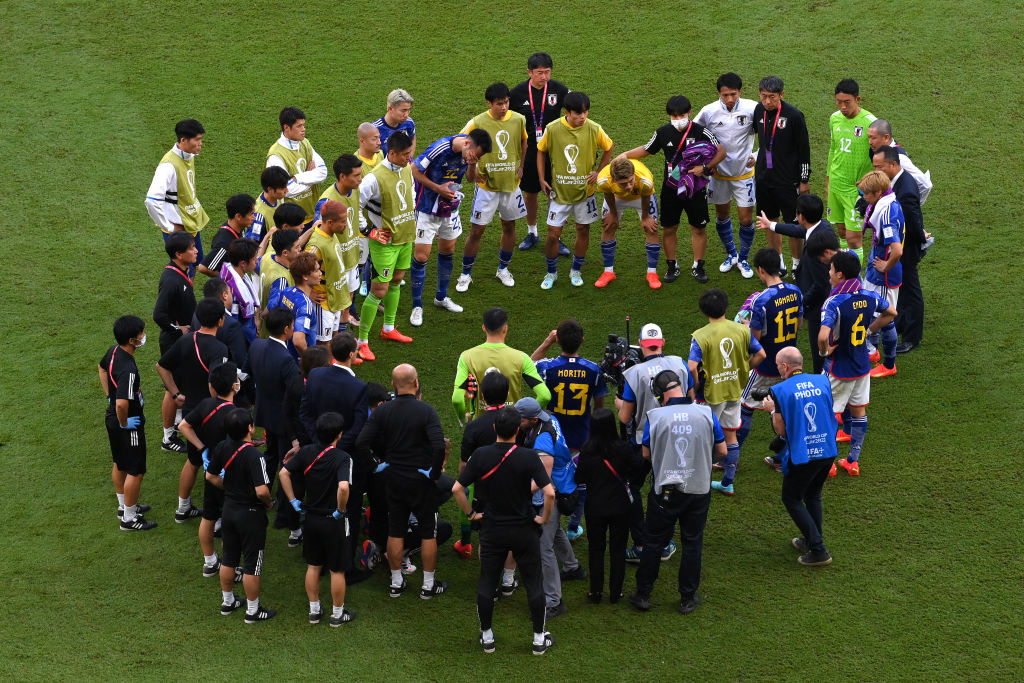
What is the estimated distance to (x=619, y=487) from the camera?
756 cm

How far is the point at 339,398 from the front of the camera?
7.92 meters

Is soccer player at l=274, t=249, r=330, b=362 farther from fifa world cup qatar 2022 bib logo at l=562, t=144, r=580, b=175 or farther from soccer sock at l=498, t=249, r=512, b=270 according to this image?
fifa world cup qatar 2022 bib logo at l=562, t=144, r=580, b=175

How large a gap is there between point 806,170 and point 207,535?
7.02 meters

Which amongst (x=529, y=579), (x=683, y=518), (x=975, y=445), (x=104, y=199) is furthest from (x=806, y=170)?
(x=104, y=199)

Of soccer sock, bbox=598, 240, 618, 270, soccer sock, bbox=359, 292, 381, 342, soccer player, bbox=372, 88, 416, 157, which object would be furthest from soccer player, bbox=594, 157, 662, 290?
soccer sock, bbox=359, 292, 381, 342

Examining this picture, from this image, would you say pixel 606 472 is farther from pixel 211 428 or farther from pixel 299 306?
pixel 299 306

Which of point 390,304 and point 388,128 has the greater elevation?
point 388,128

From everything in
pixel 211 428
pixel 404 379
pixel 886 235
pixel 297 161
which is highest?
pixel 297 161

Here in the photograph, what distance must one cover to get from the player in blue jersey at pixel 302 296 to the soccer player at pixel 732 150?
4752mm

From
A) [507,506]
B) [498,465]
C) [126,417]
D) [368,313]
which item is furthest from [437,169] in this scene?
[507,506]

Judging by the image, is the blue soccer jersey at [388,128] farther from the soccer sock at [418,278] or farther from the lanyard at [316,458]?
the lanyard at [316,458]

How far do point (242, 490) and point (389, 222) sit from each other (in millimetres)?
3891

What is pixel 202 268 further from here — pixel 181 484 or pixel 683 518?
pixel 683 518

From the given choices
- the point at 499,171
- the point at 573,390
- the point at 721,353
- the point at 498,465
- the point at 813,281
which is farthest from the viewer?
the point at 499,171
